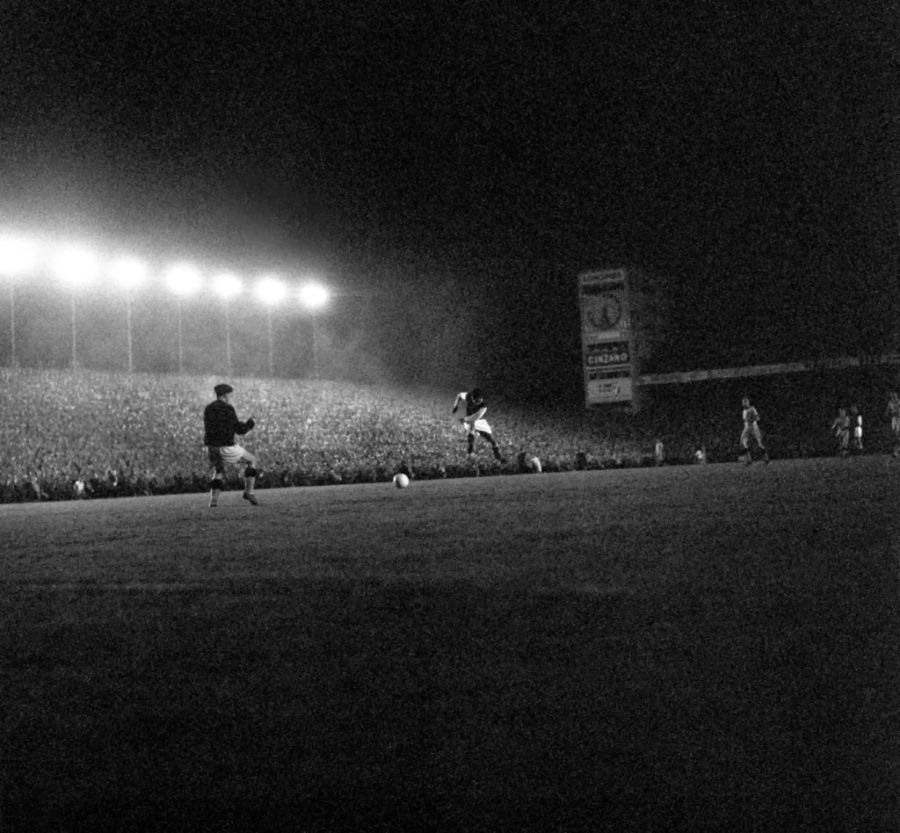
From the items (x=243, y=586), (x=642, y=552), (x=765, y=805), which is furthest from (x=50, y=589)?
(x=765, y=805)

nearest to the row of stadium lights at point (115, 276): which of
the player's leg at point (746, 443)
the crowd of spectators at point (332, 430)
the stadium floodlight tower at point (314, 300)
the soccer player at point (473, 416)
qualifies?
the stadium floodlight tower at point (314, 300)

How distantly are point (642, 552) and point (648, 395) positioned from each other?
44890mm

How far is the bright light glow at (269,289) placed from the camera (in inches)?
1797

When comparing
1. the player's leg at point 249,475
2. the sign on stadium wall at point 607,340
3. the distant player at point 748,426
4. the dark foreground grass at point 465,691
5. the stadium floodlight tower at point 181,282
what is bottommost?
the dark foreground grass at point 465,691

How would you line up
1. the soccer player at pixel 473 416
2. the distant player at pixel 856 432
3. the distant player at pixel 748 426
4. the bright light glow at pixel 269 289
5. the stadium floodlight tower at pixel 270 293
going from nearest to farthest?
1. the distant player at pixel 748 426
2. the soccer player at pixel 473 416
3. the distant player at pixel 856 432
4. the stadium floodlight tower at pixel 270 293
5. the bright light glow at pixel 269 289

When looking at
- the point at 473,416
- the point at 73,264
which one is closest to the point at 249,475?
the point at 473,416

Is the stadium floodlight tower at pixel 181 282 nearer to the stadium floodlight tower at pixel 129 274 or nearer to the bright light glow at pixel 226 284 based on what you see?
the bright light glow at pixel 226 284

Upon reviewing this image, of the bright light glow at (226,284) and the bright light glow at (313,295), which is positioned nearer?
the bright light glow at (226,284)

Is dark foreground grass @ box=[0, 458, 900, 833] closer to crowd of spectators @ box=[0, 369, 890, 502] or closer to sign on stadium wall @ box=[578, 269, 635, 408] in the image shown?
crowd of spectators @ box=[0, 369, 890, 502]

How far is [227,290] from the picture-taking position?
43.6 metres

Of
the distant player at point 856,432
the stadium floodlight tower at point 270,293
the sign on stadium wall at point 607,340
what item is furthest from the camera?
the sign on stadium wall at point 607,340

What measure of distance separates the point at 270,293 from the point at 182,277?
5.02 meters

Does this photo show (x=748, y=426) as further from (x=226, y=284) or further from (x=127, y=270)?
(x=226, y=284)

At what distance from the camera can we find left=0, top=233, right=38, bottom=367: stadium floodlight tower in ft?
119
